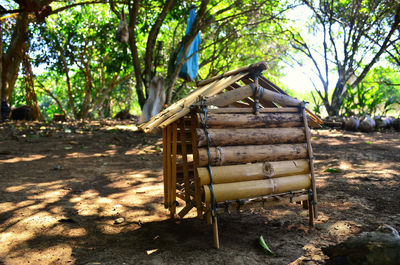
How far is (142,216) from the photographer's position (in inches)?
144

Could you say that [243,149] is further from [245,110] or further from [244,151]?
[245,110]

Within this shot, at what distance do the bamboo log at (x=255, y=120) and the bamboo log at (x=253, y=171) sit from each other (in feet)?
1.23

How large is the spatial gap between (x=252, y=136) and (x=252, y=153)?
0.53 feet

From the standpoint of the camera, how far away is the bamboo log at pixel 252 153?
2.68 meters

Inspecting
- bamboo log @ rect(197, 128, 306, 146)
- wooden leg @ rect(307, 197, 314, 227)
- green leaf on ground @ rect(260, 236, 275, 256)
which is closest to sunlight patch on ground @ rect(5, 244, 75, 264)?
bamboo log @ rect(197, 128, 306, 146)

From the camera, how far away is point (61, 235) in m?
3.03

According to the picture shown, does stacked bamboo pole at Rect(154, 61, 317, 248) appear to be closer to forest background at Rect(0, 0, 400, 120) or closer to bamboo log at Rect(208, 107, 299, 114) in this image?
bamboo log at Rect(208, 107, 299, 114)

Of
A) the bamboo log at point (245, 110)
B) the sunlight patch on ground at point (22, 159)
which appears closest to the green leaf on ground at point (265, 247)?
the bamboo log at point (245, 110)

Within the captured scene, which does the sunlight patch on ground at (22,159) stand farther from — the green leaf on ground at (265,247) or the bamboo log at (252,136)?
the green leaf on ground at (265,247)

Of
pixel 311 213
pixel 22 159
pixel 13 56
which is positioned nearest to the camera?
pixel 311 213

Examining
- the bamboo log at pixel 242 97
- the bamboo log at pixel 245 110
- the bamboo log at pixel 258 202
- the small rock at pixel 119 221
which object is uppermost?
the bamboo log at pixel 242 97

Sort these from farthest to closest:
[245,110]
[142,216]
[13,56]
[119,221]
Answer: [13,56]
[142,216]
[119,221]
[245,110]

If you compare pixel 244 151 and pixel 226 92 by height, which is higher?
pixel 226 92

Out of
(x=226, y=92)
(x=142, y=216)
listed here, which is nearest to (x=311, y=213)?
(x=226, y=92)
